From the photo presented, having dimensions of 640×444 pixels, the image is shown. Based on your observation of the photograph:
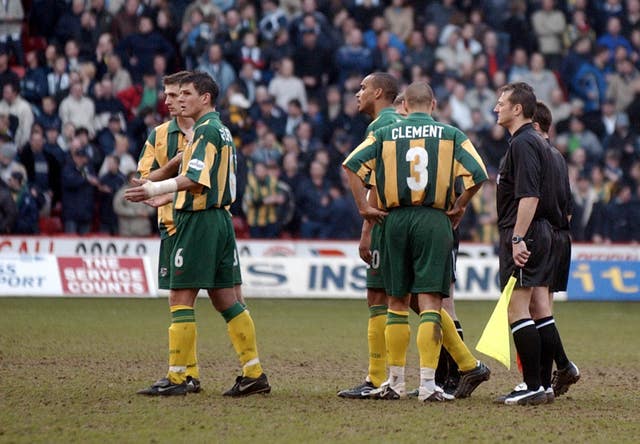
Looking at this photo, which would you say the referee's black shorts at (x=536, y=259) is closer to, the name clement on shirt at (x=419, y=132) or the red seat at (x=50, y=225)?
the name clement on shirt at (x=419, y=132)

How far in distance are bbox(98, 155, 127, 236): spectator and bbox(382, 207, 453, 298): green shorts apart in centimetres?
1234

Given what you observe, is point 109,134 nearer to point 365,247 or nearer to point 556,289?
point 365,247

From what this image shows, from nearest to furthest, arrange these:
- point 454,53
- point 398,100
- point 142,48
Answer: point 398,100
point 142,48
point 454,53

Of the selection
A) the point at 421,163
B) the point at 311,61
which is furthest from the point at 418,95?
the point at 311,61

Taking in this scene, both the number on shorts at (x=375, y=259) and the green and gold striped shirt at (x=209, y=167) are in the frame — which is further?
the number on shorts at (x=375, y=259)

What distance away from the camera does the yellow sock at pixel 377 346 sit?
30.4 feet

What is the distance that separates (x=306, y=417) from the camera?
26.3 ft

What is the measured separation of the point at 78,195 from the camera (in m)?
20.6

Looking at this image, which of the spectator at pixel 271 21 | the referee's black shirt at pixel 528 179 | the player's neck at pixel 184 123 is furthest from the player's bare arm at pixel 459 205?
the spectator at pixel 271 21

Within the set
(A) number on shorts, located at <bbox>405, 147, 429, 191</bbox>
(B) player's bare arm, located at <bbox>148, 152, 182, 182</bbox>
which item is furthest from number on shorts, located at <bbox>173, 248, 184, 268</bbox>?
Result: (A) number on shorts, located at <bbox>405, 147, 429, 191</bbox>

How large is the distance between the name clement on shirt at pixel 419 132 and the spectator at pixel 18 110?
1308cm

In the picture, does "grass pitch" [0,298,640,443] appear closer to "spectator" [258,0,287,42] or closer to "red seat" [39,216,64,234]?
"red seat" [39,216,64,234]

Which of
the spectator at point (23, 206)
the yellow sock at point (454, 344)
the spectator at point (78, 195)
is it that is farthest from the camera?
the spectator at point (78, 195)

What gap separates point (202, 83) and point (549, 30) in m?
17.3
